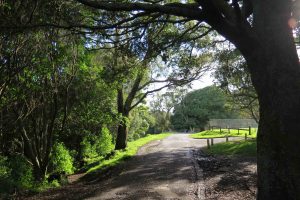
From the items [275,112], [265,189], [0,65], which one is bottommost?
[265,189]

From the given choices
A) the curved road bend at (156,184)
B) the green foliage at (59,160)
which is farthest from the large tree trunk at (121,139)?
the curved road bend at (156,184)

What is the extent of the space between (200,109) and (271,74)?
253 ft

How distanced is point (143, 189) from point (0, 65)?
6593 mm

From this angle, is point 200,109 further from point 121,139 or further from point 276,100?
point 276,100

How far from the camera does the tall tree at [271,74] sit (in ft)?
21.8

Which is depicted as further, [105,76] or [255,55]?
[105,76]

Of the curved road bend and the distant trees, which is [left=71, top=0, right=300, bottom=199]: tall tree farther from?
the distant trees

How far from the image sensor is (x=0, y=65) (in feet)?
40.7

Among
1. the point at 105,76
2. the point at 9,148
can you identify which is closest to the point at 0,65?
the point at 105,76

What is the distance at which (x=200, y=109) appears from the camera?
83.4 metres

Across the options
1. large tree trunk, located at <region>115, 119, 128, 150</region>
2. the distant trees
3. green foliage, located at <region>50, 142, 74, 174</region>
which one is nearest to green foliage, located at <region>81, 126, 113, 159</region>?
large tree trunk, located at <region>115, 119, 128, 150</region>

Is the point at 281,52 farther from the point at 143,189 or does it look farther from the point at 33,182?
the point at 33,182

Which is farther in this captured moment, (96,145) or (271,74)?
(96,145)

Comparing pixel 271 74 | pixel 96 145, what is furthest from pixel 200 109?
pixel 271 74
